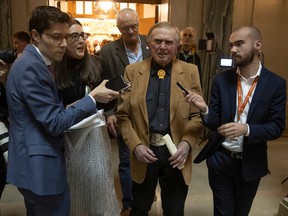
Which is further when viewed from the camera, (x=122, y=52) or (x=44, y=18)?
(x=122, y=52)

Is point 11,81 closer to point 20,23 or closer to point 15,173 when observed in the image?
point 15,173

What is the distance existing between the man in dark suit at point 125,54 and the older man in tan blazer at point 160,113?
771 mm

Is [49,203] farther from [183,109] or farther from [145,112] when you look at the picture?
[183,109]

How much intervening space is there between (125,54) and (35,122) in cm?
155

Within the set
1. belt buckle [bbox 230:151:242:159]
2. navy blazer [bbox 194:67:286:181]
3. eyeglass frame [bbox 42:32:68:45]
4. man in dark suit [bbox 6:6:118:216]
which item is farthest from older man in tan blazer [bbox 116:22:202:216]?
eyeglass frame [bbox 42:32:68:45]

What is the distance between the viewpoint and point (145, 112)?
2051 millimetres

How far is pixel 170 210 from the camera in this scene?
2.25 m

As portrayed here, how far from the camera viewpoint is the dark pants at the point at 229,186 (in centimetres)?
211

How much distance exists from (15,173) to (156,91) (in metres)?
0.99

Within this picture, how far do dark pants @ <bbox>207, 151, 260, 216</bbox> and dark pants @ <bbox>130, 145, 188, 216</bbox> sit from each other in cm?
23

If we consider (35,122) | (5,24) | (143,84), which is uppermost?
(5,24)

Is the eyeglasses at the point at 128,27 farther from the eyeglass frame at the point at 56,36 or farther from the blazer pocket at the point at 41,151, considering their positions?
the blazer pocket at the point at 41,151

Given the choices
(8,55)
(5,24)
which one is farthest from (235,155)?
(5,24)

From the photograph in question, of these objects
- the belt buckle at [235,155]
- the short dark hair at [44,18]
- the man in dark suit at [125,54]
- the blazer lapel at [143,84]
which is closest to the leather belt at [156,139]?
the blazer lapel at [143,84]
